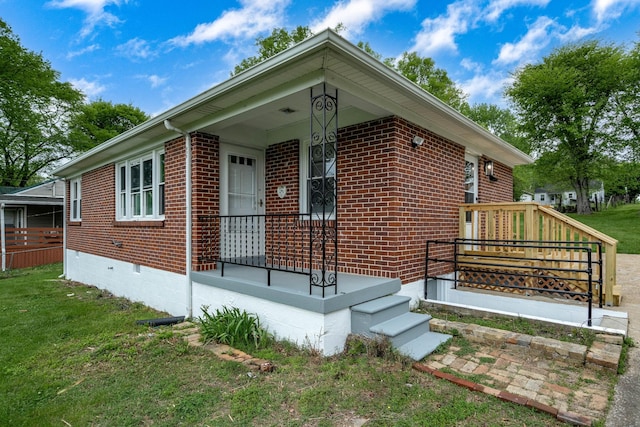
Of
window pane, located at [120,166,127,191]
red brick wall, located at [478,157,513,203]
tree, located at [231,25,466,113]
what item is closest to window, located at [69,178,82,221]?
window pane, located at [120,166,127,191]

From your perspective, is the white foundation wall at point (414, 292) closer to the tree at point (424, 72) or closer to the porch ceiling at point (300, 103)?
the porch ceiling at point (300, 103)

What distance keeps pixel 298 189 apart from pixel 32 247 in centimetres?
1420

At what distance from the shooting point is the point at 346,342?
3619 mm

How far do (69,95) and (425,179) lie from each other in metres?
26.6

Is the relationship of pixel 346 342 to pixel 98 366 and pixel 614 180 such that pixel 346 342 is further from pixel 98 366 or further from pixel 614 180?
pixel 614 180

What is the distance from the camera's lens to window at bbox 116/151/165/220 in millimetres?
6119

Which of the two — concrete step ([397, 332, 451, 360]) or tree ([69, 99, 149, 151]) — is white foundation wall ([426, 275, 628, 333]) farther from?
tree ([69, 99, 149, 151])

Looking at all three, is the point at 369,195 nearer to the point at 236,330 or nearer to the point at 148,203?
the point at 236,330

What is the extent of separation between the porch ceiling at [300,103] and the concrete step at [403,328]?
103 inches

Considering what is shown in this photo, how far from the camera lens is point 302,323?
3.57 metres

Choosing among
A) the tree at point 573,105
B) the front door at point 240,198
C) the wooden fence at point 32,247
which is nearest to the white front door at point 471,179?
the front door at point 240,198

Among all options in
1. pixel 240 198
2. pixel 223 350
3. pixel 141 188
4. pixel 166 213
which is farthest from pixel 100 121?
pixel 223 350

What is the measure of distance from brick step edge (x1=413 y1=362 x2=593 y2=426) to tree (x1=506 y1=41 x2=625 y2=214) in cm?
1989

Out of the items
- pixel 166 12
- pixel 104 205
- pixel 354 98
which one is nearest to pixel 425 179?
pixel 354 98
